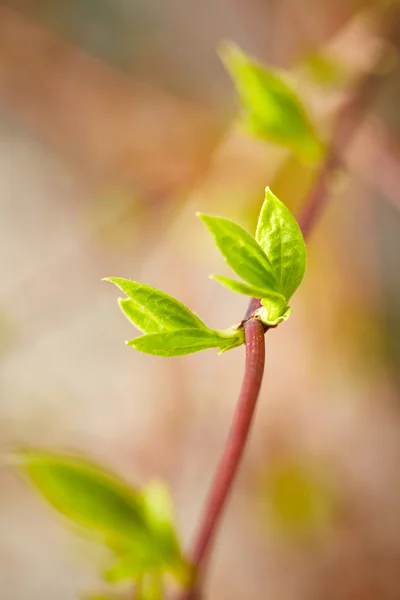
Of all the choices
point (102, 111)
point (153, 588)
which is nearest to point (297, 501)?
point (153, 588)

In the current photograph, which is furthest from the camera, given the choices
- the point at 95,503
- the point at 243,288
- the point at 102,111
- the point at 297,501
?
the point at 102,111

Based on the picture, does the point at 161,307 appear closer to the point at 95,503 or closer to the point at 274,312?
the point at 274,312

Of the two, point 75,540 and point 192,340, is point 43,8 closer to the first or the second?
point 75,540

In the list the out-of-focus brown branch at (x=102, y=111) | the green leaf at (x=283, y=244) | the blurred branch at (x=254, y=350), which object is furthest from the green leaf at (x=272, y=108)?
the out-of-focus brown branch at (x=102, y=111)

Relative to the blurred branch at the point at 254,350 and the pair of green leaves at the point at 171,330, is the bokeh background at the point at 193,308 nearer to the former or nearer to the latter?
the blurred branch at the point at 254,350

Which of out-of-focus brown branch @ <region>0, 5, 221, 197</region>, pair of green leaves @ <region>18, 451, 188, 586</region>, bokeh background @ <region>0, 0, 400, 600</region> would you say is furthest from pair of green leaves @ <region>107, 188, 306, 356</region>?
out-of-focus brown branch @ <region>0, 5, 221, 197</region>

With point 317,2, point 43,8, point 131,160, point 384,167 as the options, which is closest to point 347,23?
point 317,2

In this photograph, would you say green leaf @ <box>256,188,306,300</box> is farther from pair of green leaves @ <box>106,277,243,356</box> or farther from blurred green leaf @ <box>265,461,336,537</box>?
blurred green leaf @ <box>265,461,336,537</box>
